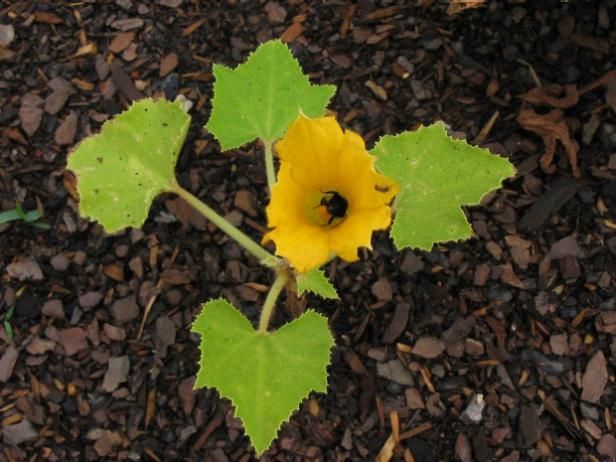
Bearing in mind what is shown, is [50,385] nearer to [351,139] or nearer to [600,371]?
[351,139]

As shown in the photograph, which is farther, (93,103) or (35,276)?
(93,103)

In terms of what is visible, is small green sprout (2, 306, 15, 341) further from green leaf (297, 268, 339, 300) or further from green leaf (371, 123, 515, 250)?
green leaf (371, 123, 515, 250)

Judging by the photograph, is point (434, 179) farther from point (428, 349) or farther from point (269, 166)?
point (428, 349)

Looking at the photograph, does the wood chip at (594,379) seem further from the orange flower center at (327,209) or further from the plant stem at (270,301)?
the orange flower center at (327,209)

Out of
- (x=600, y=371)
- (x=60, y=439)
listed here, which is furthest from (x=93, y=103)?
(x=600, y=371)

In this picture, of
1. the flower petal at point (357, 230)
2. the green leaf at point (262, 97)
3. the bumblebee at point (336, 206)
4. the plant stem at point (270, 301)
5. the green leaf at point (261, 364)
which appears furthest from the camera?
the green leaf at point (262, 97)

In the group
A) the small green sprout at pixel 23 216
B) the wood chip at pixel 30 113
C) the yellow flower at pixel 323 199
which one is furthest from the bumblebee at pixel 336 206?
the wood chip at pixel 30 113
